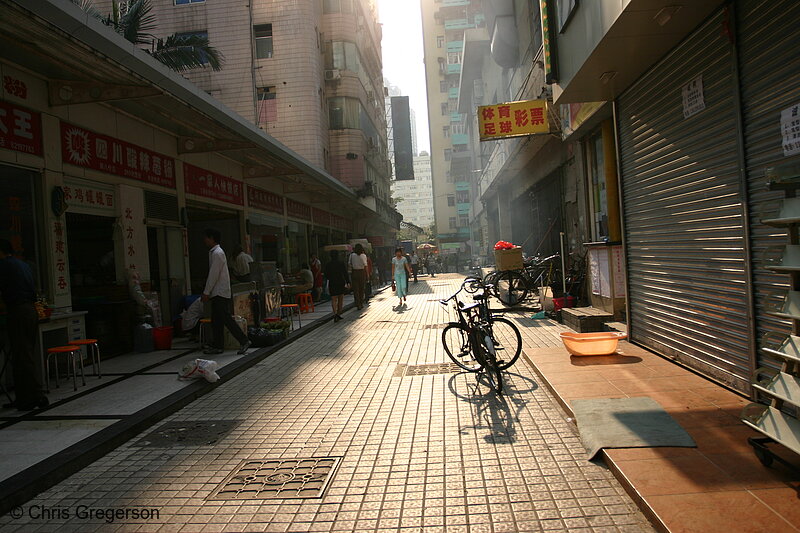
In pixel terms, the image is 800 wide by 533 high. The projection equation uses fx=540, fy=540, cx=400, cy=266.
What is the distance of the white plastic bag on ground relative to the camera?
22.4ft

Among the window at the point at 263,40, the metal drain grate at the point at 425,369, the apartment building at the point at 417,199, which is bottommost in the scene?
the metal drain grate at the point at 425,369

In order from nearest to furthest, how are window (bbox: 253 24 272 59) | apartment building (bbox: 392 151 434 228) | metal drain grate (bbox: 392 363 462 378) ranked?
metal drain grate (bbox: 392 363 462 378), window (bbox: 253 24 272 59), apartment building (bbox: 392 151 434 228)

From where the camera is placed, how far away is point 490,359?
604 cm

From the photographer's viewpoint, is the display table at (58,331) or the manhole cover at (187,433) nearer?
the manhole cover at (187,433)

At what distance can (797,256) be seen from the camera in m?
3.03

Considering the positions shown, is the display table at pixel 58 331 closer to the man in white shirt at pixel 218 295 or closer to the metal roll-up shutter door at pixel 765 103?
the man in white shirt at pixel 218 295

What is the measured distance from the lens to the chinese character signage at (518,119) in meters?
12.8

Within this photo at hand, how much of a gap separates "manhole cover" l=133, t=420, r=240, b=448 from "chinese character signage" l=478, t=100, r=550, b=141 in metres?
9.68

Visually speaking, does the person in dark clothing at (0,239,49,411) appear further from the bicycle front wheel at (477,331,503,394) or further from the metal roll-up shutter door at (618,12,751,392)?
the metal roll-up shutter door at (618,12,751,392)

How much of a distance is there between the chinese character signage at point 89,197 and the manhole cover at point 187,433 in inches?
185

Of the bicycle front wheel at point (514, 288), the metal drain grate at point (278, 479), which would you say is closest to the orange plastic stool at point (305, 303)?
the bicycle front wheel at point (514, 288)

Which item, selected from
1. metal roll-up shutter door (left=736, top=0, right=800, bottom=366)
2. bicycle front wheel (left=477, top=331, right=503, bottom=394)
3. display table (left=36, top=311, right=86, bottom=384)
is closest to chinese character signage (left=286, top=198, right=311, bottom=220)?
display table (left=36, top=311, right=86, bottom=384)

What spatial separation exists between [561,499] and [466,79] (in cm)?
3726

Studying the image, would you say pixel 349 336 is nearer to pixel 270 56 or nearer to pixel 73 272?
pixel 73 272
